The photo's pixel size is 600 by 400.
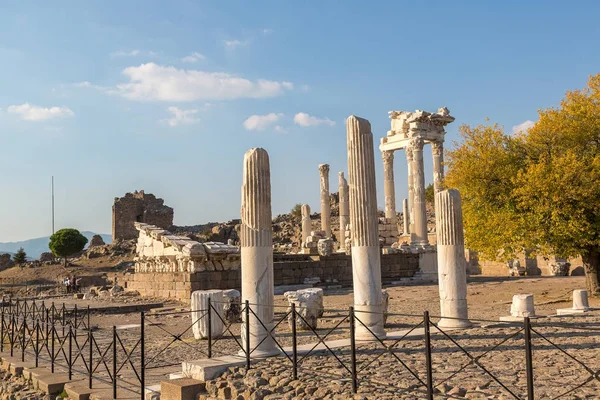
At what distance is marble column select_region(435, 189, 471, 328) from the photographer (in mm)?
12562

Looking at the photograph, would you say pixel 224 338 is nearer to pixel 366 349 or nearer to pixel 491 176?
pixel 366 349

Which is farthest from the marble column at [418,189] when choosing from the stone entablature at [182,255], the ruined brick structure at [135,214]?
the ruined brick structure at [135,214]

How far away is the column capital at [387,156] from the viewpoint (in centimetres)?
3712

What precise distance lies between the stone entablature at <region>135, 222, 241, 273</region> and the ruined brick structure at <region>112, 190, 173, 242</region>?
132 feet

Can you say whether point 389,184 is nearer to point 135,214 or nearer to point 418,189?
point 418,189

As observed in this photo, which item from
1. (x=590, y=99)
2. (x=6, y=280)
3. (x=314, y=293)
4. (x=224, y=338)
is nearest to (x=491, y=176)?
(x=590, y=99)

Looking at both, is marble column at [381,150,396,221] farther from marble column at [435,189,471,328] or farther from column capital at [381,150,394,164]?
marble column at [435,189,471,328]

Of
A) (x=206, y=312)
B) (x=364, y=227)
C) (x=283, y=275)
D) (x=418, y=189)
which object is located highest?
(x=418, y=189)

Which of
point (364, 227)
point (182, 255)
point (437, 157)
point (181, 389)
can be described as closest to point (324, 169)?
point (437, 157)

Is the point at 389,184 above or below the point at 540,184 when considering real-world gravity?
above

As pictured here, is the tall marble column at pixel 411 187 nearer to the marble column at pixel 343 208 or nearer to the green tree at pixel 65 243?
the marble column at pixel 343 208

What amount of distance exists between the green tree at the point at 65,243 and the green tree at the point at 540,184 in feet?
143

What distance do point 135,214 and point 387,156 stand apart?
38056 millimetres

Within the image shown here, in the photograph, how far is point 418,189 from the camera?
3347cm
